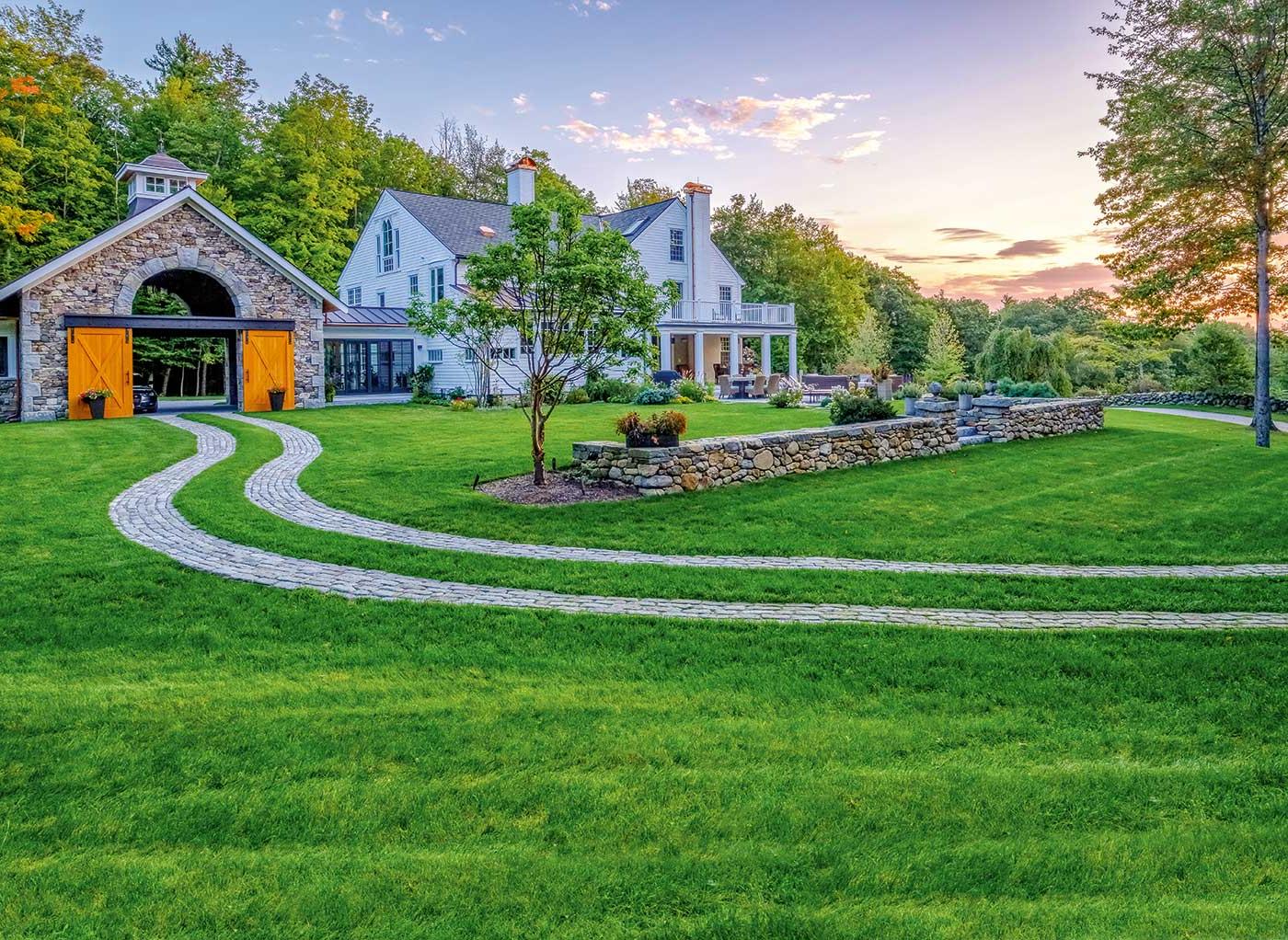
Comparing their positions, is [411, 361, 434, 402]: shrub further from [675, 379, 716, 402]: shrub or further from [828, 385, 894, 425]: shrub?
[828, 385, 894, 425]: shrub

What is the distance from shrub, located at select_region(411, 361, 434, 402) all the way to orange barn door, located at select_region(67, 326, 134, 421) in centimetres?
832

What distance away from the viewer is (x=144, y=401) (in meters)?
23.0

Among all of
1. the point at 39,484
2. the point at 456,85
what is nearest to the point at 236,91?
the point at 456,85

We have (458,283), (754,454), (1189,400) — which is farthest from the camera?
(458,283)

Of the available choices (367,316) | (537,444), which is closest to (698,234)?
(367,316)

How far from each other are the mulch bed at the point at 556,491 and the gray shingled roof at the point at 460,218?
18.6 meters

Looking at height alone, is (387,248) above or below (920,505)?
above

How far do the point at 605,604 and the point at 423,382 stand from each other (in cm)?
2353

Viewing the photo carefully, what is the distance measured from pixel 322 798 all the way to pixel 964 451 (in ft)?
45.4

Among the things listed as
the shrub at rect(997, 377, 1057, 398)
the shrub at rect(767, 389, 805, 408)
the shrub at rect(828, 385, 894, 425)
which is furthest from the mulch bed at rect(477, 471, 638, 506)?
the shrub at rect(997, 377, 1057, 398)

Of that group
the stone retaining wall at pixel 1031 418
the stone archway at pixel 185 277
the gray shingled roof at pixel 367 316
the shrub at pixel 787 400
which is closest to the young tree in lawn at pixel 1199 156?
the stone retaining wall at pixel 1031 418

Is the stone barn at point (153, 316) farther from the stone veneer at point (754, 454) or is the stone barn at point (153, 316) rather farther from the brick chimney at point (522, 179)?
the stone veneer at point (754, 454)

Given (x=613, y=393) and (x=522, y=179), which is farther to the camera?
(x=522, y=179)

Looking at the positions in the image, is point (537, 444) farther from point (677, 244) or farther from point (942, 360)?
point (942, 360)
